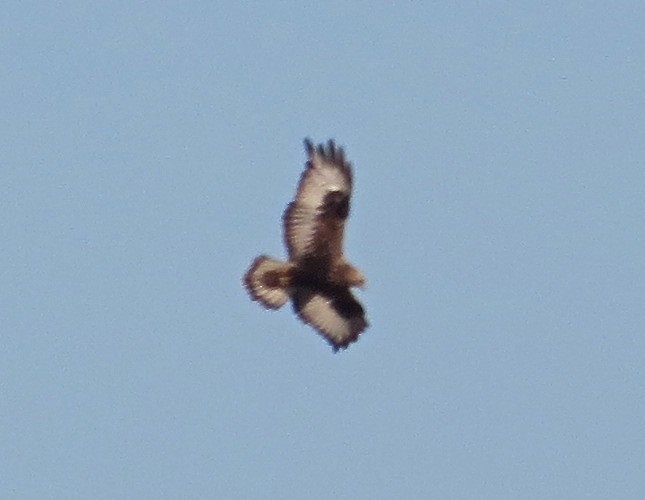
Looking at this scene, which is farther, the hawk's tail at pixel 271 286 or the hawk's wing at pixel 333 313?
the hawk's tail at pixel 271 286

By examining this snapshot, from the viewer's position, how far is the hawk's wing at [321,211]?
137 feet

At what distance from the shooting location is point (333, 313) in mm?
42031

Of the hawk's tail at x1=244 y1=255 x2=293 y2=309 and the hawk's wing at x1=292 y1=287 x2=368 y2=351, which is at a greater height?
the hawk's tail at x1=244 y1=255 x2=293 y2=309

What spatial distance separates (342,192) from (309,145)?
2.08ft

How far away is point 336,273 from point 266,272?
29.1 inches

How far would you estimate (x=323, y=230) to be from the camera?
41.9 metres

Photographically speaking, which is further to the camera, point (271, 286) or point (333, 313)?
point (271, 286)

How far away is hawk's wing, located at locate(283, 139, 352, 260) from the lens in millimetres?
41906

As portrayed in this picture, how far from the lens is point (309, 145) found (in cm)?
4231

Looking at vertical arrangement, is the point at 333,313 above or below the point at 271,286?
below

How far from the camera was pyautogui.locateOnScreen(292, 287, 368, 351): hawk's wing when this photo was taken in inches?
1654

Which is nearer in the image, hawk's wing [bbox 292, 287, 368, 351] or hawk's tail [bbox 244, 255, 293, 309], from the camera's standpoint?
hawk's wing [bbox 292, 287, 368, 351]

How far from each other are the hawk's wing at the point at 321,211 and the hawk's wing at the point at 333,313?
35 cm

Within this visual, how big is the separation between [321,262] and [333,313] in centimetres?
47
